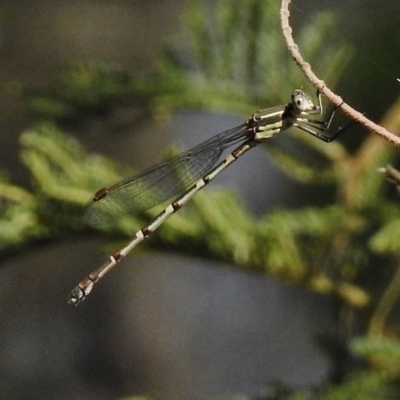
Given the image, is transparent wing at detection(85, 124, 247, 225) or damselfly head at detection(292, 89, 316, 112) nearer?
damselfly head at detection(292, 89, 316, 112)

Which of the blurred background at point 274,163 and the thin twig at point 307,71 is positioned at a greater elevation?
the blurred background at point 274,163

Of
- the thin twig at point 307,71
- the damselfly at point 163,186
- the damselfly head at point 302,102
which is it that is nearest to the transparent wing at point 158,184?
the damselfly at point 163,186

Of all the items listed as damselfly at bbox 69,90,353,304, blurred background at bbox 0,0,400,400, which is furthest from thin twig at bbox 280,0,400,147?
damselfly at bbox 69,90,353,304

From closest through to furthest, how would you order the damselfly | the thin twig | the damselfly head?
the thin twig
the damselfly head
the damselfly

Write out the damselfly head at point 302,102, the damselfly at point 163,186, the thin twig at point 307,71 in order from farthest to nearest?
1. the damselfly at point 163,186
2. the damselfly head at point 302,102
3. the thin twig at point 307,71

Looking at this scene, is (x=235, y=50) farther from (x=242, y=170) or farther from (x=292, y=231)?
(x=242, y=170)

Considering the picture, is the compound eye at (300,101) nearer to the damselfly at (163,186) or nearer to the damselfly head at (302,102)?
the damselfly head at (302,102)

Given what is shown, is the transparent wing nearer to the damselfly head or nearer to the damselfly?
the damselfly

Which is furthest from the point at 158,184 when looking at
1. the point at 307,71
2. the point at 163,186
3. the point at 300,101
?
the point at 307,71
